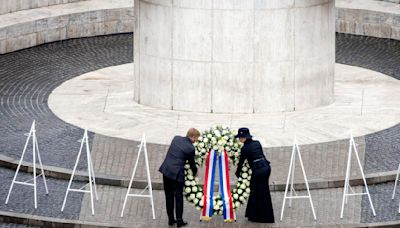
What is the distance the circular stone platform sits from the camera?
1098 inches

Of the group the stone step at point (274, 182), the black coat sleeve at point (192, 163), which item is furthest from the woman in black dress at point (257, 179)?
the stone step at point (274, 182)

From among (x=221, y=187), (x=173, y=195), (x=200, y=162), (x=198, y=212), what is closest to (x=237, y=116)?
(x=198, y=212)

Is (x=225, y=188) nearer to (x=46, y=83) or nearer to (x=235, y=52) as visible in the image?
(x=235, y=52)

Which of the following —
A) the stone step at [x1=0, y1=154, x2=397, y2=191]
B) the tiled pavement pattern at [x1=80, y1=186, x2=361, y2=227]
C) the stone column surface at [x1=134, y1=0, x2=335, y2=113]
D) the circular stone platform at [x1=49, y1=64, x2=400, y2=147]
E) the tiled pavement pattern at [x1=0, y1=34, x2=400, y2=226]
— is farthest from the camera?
the stone column surface at [x1=134, y1=0, x2=335, y2=113]

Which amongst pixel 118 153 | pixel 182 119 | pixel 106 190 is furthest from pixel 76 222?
pixel 182 119

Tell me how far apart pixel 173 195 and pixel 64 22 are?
1563 centimetres

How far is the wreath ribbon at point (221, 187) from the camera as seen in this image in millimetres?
22656

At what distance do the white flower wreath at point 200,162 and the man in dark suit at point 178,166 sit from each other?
0.15 m

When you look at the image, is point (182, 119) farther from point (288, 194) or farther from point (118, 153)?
point (288, 194)

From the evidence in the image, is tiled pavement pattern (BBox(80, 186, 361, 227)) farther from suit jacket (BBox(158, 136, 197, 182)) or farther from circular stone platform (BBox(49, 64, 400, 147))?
circular stone platform (BBox(49, 64, 400, 147))

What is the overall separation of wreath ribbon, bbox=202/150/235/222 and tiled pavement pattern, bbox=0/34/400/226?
585 mm

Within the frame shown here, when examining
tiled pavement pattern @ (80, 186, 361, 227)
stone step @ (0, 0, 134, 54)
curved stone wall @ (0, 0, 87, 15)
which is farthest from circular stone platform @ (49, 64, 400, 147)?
curved stone wall @ (0, 0, 87, 15)

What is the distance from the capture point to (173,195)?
2277 cm

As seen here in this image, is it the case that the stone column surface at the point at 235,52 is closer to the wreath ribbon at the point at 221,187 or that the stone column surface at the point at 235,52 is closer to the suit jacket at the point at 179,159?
the wreath ribbon at the point at 221,187
